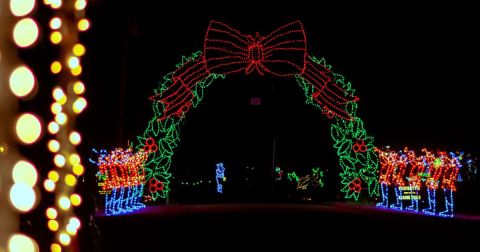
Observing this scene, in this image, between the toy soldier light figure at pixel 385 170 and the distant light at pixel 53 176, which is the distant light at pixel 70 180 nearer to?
the distant light at pixel 53 176

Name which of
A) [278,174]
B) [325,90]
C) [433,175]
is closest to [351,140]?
[325,90]

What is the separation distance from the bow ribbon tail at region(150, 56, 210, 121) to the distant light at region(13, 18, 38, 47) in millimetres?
14674

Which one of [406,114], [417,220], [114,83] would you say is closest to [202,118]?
[114,83]

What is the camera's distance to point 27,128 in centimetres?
119

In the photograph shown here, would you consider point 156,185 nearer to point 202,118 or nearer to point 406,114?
point 202,118

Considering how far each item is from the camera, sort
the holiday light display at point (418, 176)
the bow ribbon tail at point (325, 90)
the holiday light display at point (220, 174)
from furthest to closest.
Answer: the holiday light display at point (220, 174) < the bow ribbon tail at point (325, 90) < the holiday light display at point (418, 176)

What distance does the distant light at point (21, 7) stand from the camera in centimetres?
118

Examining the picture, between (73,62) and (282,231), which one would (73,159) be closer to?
(73,62)

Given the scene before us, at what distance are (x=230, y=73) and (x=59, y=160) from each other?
14699 millimetres

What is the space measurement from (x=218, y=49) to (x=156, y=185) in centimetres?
397

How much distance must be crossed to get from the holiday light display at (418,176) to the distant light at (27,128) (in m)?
14.5

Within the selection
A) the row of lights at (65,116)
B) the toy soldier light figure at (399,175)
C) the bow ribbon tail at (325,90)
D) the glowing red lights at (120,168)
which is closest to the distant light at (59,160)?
the row of lights at (65,116)

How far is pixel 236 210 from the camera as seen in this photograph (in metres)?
14.2

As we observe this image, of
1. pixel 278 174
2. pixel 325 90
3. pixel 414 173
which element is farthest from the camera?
pixel 278 174
